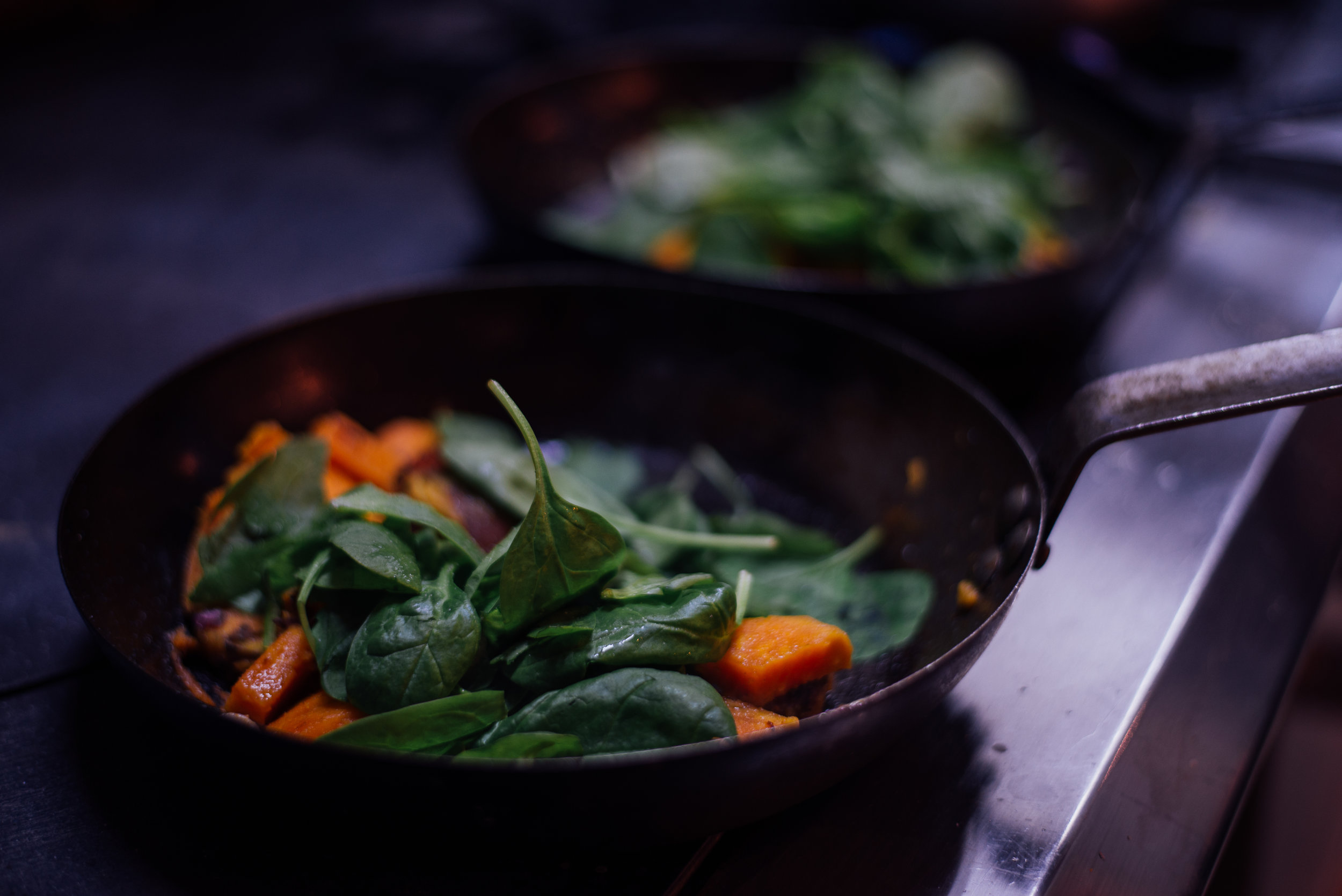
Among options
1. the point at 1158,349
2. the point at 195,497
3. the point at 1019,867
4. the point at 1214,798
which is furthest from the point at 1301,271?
the point at 195,497

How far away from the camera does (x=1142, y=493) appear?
1036 millimetres

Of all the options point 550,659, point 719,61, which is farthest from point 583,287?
point 719,61

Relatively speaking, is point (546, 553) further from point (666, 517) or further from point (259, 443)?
point (259, 443)

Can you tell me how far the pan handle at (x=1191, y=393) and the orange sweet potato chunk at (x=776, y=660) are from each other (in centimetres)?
19

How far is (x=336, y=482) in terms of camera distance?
90 cm

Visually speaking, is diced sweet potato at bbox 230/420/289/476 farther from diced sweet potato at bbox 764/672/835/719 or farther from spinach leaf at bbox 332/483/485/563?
diced sweet potato at bbox 764/672/835/719

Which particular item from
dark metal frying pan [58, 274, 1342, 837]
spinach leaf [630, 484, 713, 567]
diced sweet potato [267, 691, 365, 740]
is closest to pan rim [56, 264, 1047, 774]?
dark metal frying pan [58, 274, 1342, 837]

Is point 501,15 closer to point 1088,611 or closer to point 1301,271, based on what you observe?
point 1301,271

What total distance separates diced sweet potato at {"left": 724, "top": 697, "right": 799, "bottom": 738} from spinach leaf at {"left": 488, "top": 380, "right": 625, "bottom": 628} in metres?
0.14

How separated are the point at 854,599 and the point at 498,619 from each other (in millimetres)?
335

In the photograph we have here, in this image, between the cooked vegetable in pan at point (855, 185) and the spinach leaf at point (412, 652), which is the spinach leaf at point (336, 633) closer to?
the spinach leaf at point (412, 652)

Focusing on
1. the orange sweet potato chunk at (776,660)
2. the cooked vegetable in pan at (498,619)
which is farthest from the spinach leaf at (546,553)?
the orange sweet potato chunk at (776,660)

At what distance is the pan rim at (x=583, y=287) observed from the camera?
1.68 feet

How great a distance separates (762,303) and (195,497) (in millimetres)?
603
